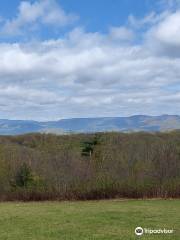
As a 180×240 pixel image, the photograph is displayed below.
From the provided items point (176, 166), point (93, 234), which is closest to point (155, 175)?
point (176, 166)

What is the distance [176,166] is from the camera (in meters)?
30.4

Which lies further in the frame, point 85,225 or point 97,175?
point 97,175

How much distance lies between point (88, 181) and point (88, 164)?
14.4ft

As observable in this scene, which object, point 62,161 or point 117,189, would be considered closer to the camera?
point 117,189

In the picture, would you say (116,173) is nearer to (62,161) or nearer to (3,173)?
(62,161)

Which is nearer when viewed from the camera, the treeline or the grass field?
the grass field

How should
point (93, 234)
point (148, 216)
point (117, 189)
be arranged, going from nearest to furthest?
point (93, 234) → point (148, 216) → point (117, 189)

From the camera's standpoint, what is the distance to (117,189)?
28.1 m

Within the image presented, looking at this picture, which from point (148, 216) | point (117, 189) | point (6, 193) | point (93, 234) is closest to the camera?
point (93, 234)

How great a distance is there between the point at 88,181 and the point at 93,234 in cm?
1756

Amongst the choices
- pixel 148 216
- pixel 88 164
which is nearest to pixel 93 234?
pixel 148 216

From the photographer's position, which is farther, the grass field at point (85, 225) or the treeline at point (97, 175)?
the treeline at point (97, 175)

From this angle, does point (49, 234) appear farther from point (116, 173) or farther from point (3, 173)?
point (3, 173)

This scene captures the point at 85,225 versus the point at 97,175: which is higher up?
the point at 97,175
